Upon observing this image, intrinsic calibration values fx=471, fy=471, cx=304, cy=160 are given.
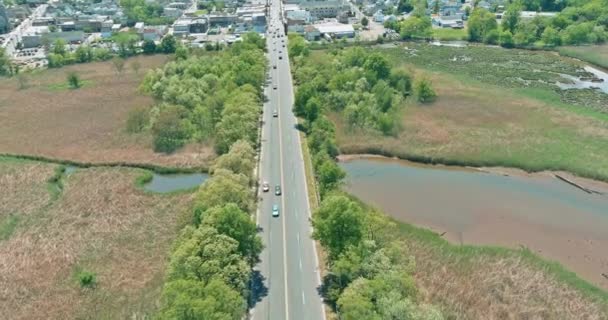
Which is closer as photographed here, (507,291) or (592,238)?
(507,291)

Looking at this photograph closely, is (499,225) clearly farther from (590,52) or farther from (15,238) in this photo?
(590,52)

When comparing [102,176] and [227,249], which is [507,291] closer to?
[227,249]

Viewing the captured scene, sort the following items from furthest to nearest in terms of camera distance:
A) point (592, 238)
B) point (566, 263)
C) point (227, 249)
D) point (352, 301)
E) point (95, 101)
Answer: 1. point (95, 101)
2. point (592, 238)
3. point (566, 263)
4. point (227, 249)
5. point (352, 301)

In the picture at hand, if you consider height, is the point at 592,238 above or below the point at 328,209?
below

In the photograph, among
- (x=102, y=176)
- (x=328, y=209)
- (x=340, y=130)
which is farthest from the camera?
(x=340, y=130)

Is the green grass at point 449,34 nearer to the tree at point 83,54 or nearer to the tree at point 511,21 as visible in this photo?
the tree at point 511,21

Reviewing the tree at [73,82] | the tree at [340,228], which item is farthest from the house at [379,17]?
the tree at [340,228]

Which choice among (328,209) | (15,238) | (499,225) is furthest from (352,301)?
(15,238)
